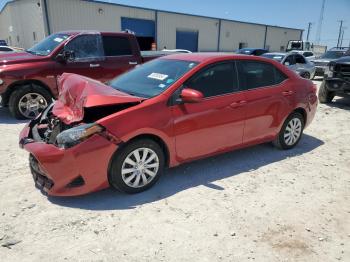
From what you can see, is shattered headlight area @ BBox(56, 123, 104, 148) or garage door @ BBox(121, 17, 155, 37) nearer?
shattered headlight area @ BBox(56, 123, 104, 148)

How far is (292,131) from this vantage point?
534 centimetres

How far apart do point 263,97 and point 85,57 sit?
470 centimetres

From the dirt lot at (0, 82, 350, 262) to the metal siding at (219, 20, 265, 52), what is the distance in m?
34.7

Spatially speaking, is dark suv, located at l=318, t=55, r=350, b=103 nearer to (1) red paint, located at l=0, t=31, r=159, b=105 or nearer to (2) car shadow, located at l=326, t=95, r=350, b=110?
(2) car shadow, located at l=326, t=95, r=350, b=110

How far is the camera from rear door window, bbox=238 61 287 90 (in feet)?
14.9

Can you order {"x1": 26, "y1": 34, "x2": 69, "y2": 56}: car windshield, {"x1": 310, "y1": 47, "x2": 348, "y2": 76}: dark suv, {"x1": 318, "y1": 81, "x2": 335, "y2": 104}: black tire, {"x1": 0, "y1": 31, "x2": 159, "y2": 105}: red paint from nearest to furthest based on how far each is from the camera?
{"x1": 0, "y1": 31, "x2": 159, "y2": 105}: red paint, {"x1": 26, "y1": 34, "x2": 69, "y2": 56}: car windshield, {"x1": 318, "y1": 81, "x2": 335, "y2": 104}: black tire, {"x1": 310, "y1": 47, "x2": 348, "y2": 76}: dark suv

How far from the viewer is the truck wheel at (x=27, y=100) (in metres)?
6.82

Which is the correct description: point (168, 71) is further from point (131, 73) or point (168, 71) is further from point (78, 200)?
point (78, 200)

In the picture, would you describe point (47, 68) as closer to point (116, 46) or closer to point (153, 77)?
point (116, 46)

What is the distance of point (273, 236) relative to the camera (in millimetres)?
3100

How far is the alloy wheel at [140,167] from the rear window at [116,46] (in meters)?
4.92

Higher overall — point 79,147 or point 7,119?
point 79,147

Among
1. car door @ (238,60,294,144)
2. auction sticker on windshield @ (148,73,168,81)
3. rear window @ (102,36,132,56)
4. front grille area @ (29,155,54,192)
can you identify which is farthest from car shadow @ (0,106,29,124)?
car door @ (238,60,294,144)

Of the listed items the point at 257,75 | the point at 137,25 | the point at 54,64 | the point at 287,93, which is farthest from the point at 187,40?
the point at 257,75
